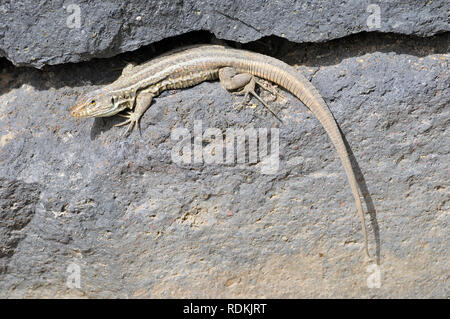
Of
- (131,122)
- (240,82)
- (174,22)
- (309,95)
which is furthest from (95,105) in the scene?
(309,95)

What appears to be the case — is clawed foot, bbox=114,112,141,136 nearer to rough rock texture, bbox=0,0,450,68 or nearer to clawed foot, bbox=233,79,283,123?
rough rock texture, bbox=0,0,450,68

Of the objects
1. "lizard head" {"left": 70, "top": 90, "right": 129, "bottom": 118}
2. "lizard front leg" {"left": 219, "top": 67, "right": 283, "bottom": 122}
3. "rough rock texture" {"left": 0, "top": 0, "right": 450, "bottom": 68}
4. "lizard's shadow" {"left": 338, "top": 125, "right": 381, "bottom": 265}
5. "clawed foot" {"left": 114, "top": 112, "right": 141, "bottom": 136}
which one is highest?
"rough rock texture" {"left": 0, "top": 0, "right": 450, "bottom": 68}

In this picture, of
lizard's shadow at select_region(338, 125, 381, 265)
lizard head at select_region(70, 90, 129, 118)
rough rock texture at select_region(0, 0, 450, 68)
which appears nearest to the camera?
rough rock texture at select_region(0, 0, 450, 68)

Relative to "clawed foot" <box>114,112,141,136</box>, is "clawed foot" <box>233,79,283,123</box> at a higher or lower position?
higher

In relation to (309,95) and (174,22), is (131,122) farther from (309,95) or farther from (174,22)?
(309,95)

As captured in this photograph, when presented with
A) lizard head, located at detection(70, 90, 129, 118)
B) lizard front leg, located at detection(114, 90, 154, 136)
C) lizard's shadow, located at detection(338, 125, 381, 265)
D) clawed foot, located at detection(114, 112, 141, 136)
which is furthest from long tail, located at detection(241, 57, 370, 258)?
lizard head, located at detection(70, 90, 129, 118)
